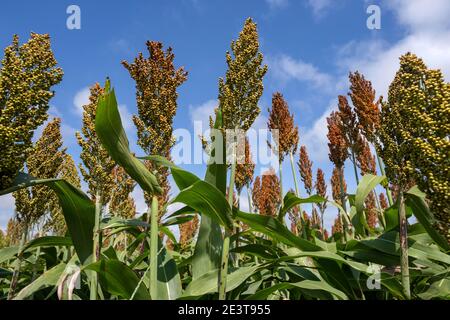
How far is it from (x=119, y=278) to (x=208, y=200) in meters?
0.65

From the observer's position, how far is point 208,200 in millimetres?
1930

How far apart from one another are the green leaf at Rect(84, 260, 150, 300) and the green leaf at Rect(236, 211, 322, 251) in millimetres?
695

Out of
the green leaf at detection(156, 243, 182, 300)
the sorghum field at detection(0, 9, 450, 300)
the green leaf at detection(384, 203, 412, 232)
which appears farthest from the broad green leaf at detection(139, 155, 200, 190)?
the green leaf at detection(384, 203, 412, 232)

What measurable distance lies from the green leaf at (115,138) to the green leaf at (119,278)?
446 millimetres

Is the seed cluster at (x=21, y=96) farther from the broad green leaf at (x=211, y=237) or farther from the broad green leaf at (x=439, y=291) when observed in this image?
the broad green leaf at (x=439, y=291)

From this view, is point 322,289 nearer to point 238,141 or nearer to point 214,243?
point 214,243

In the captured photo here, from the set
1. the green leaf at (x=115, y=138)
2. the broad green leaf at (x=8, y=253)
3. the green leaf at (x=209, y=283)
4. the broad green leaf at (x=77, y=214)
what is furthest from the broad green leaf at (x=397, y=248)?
the broad green leaf at (x=8, y=253)

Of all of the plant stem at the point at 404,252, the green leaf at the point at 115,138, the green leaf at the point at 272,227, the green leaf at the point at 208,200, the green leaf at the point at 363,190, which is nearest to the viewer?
the green leaf at the point at 115,138

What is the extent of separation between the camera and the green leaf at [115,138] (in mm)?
1686

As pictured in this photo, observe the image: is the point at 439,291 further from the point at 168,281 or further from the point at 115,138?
the point at 115,138
